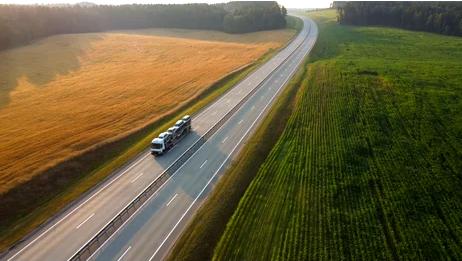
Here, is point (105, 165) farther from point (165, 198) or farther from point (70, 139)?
point (165, 198)

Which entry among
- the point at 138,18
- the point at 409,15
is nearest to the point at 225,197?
the point at 409,15

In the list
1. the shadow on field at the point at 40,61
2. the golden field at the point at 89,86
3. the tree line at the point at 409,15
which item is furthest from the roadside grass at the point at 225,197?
the tree line at the point at 409,15

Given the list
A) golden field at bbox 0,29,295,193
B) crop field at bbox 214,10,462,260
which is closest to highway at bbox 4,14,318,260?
crop field at bbox 214,10,462,260

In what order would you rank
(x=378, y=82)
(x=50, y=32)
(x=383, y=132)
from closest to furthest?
(x=383, y=132) < (x=378, y=82) < (x=50, y=32)

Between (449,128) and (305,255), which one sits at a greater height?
(305,255)

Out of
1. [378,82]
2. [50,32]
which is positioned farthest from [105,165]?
[50,32]

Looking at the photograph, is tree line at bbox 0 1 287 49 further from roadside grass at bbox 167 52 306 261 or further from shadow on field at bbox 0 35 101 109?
roadside grass at bbox 167 52 306 261

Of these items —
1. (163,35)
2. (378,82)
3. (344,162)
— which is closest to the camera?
(344,162)
